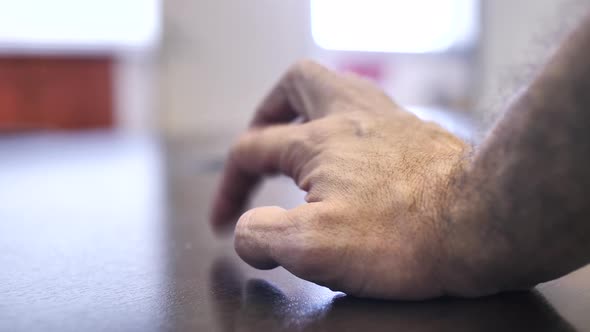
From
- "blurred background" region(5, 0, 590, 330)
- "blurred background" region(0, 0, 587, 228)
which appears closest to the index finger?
"blurred background" region(5, 0, 590, 330)

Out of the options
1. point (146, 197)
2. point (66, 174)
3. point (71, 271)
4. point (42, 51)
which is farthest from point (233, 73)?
point (71, 271)

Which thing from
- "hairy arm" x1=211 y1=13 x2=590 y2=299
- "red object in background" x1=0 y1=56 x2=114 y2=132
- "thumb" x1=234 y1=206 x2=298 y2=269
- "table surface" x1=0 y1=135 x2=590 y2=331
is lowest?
"red object in background" x1=0 y1=56 x2=114 y2=132

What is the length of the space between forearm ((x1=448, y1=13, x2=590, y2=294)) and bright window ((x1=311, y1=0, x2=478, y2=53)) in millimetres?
4459

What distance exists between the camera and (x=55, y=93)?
4.10 meters

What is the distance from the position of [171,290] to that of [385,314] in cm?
17

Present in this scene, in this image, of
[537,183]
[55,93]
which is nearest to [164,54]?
[55,93]

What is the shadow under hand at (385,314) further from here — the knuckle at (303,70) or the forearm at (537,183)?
the knuckle at (303,70)

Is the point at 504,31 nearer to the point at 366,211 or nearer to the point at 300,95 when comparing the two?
the point at 300,95

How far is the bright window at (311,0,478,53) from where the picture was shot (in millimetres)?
4961

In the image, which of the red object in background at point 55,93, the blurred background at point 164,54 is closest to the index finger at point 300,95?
the blurred background at point 164,54

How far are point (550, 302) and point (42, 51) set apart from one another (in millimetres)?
4015

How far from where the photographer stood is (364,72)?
17.3ft

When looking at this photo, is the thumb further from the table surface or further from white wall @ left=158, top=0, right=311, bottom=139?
white wall @ left=158, top=0, right=311, bottom=139

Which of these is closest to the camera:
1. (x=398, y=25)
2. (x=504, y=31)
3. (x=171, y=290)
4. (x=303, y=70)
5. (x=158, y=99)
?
(x=171, y=290)
